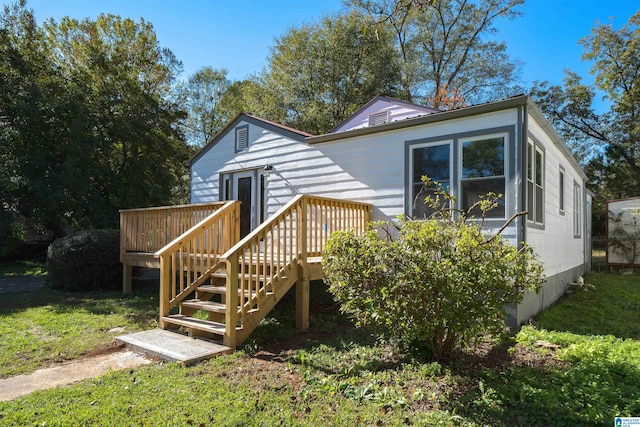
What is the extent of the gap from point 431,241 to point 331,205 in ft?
8.74

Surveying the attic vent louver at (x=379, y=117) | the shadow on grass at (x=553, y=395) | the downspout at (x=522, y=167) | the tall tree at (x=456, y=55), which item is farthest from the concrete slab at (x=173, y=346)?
the tall tree at (x=456, y=55)

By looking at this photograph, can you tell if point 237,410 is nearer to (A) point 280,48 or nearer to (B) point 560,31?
(B) point 560,31

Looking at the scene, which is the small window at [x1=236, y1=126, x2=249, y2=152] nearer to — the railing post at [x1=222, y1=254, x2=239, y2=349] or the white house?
the white house

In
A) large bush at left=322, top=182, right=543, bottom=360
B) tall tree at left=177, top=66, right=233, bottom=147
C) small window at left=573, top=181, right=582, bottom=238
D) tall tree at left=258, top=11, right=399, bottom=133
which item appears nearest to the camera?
large bush at left=322, top=182, right=543, bottom=360

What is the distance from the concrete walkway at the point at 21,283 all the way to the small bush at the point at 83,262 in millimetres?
690

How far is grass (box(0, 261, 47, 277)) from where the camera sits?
1185 cm

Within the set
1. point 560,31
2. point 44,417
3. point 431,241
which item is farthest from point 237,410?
point 560,31

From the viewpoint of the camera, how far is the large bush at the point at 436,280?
11.1 feet

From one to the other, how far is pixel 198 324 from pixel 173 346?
0.46 m

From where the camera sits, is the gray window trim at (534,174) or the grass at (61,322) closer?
the grass at (61,322)

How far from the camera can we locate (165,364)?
4.12m

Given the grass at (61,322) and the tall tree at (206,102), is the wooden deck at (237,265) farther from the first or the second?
the tall tree at (206,102)

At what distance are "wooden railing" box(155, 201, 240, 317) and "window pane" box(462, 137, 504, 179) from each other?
12.2ft

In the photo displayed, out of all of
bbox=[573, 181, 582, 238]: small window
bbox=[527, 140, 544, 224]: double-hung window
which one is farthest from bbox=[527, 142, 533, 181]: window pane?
bbox=[573, 181, 582, 238]: small window
